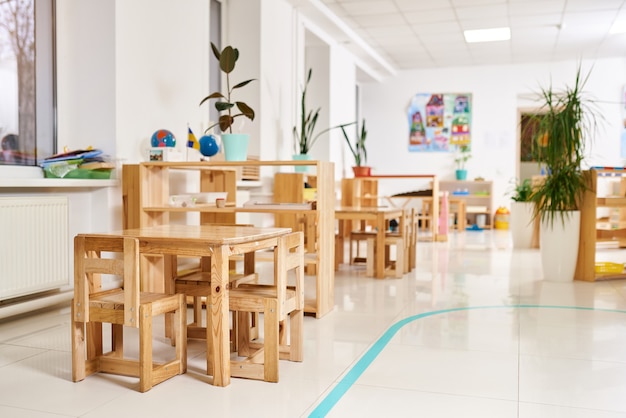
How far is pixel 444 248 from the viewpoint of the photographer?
7.14 m

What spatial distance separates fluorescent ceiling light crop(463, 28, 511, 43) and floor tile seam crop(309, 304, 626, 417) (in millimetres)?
5036

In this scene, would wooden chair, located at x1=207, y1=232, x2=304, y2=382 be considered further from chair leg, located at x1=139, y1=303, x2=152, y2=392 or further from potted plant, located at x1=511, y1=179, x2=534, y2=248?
potted plant, located at x1=511, y1=179, x2=534, y2=248

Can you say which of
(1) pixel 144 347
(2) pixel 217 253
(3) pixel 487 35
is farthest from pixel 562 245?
(3) pixel 487 35

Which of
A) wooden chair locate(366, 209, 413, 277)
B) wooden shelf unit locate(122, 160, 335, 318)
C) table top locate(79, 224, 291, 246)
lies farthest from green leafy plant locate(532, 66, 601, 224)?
table top locate(79, 224, 291, 246)

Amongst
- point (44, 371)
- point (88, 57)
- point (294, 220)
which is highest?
point (88, 57)

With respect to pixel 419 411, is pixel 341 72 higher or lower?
higher

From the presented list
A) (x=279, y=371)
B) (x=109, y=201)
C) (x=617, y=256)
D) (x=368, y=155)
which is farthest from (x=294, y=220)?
(x=368, y=155)

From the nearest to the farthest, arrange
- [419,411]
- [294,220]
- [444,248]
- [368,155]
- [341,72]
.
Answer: [419,411] < [294,220] < [444,248] < [341,72] < [368,155]

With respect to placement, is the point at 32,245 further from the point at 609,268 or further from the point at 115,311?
the point at 609,268

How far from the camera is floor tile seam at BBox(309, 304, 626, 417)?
82.6 inches

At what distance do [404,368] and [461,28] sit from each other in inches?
246

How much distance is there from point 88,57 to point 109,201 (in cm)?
92

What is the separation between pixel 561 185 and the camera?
4.73 m

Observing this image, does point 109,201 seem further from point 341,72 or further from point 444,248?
point 341,72
